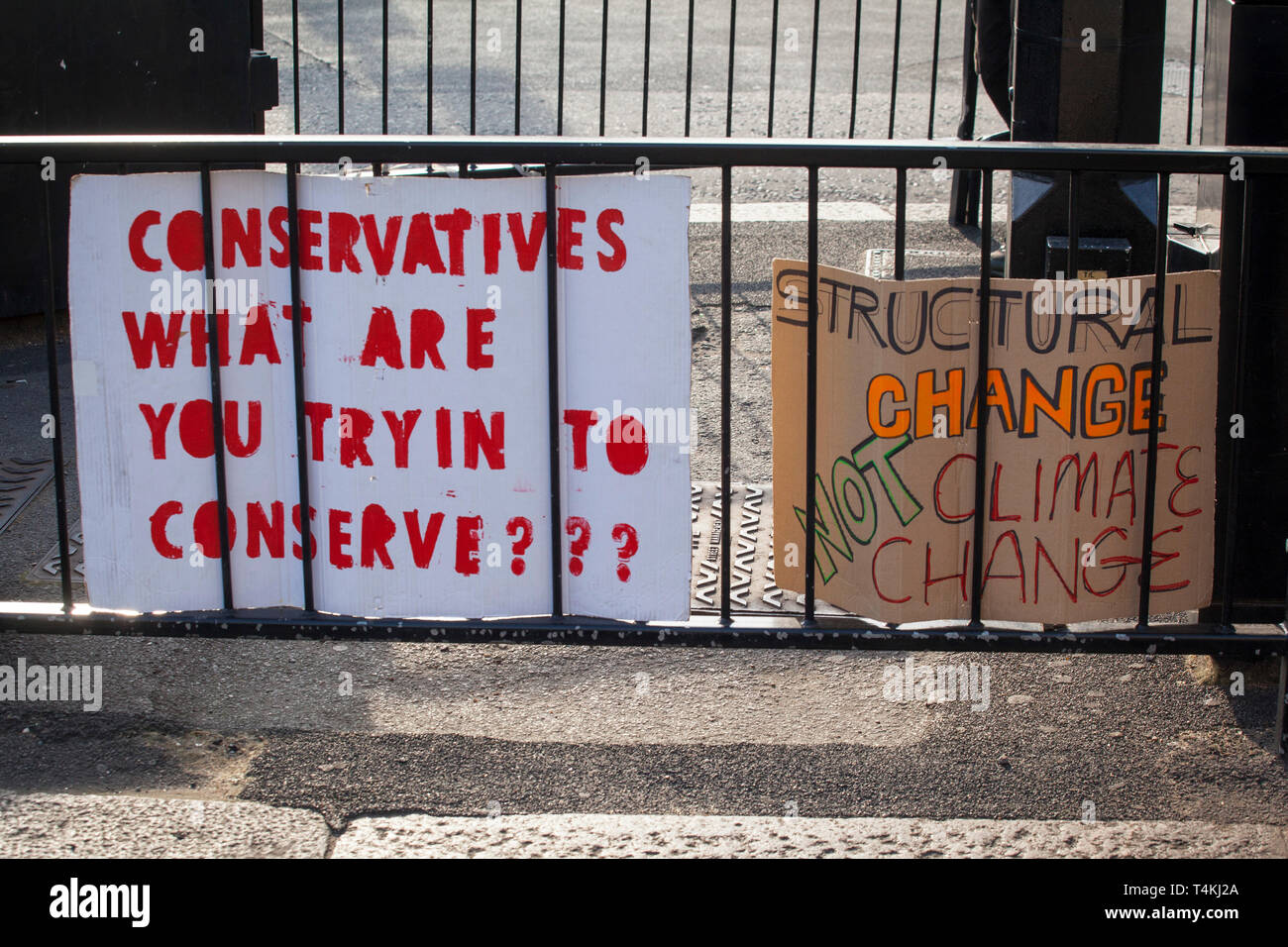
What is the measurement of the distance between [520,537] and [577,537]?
137 millimetres

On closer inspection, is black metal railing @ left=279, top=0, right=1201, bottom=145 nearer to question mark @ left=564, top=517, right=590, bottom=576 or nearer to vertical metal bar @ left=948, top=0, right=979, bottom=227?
vertical metal bar @ left=948, top=0, right=979, bottom=227

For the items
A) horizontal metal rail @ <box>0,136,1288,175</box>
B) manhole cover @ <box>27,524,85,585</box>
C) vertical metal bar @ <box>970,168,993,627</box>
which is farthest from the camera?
manhole cover @ <box>27,524,85,585</box>

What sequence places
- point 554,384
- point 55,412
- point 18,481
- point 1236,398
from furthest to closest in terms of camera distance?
1. point 18,481
2. point 55,412
3. point 1236,398
4. point 554,384

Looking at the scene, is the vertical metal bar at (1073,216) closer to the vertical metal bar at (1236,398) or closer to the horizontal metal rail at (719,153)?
the horizontal metal rail at (719,153)

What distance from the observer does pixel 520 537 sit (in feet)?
11.5

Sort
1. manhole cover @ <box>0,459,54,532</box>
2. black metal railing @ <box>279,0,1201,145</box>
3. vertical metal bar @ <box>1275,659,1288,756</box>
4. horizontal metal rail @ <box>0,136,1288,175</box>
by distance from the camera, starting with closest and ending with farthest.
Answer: horizontal metal rail @ <box>0,136,1288,175</box> < vertical metal bar @ <box>1275,659,1288,756</box> < manhole cover @ <box>0,459,54,532</box> < black metal railing @ <box>279,0,1201,145</box>

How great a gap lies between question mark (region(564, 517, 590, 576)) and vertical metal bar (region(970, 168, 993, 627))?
0.94 m

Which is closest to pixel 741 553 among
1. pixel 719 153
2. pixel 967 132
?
pixel 719 153

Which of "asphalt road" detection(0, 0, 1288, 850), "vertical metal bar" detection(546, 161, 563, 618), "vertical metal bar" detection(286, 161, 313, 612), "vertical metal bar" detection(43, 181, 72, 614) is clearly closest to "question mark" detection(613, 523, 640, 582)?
"vertical metal bar" detection(546, 161, 563, 618)

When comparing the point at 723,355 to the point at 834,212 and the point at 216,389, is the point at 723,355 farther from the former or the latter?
the point at 834,212

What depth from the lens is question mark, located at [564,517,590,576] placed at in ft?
11.5

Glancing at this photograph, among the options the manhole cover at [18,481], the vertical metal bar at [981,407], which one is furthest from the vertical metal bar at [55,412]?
the vertical metal bar at [981,407]

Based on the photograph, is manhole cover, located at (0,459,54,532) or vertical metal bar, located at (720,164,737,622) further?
manhole cover, located at (0,459,54,532)

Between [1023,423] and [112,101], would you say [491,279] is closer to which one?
[1023,423]
